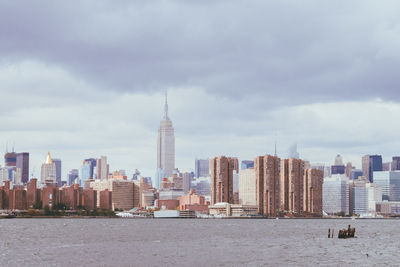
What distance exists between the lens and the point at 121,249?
150000 millimetres

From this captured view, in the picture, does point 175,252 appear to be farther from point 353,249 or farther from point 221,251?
point 353,249

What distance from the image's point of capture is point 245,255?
445ft

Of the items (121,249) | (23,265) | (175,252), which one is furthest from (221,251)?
(23,265)

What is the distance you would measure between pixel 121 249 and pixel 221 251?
22.2m

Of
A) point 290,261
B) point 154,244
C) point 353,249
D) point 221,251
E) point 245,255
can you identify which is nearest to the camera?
point 290,261

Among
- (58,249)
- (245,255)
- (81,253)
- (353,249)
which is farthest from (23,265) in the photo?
(353,249)

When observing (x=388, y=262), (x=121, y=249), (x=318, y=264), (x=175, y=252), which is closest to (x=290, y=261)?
(x=318, y=264)

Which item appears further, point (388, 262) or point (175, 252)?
point (175, 252)

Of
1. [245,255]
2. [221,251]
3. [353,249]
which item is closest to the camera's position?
[245,255]

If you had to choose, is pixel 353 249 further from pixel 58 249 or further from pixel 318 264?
pixel 58 249

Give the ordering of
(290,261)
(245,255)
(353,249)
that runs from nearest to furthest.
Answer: (290,261) < (245,255) < (353,249)

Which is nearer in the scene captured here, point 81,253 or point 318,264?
point 318,264

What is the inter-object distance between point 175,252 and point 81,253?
19230 millimetres

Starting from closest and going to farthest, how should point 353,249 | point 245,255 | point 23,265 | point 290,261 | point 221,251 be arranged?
point 23,265
point 290,261
point 245,255
point 221,251
point 353,249
